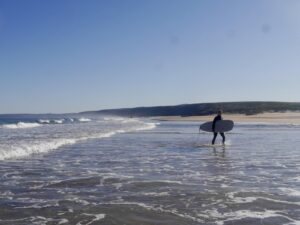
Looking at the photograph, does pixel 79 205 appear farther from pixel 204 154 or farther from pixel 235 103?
pixel 235 103

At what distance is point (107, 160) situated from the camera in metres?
16.6

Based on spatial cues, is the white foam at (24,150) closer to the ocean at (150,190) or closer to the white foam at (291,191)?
the ocean at (150,190)

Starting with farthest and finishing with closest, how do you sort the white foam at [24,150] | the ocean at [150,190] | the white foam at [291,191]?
the white foam at [24,150], the white foam at [291,191], the ocean at [150,190]

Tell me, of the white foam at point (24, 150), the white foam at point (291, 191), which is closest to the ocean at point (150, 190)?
the white foam at point (291, 191)

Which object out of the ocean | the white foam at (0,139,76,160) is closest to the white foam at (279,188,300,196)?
the ocean

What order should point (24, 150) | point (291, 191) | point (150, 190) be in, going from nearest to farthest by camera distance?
point (291, 191), point (150, 190), point (24, 150)

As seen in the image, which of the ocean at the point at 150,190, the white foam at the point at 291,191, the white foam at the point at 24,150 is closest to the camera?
the ocean at the point at 150,190

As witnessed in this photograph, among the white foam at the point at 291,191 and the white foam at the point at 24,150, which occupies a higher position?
the white foam at the point at 24,150

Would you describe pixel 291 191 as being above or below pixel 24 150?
below

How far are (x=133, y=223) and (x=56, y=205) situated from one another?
80.2 inches

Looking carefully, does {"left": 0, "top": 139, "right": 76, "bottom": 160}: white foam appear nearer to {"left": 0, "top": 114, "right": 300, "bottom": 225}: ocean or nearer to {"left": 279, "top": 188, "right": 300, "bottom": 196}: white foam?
{"left": 0, "top": 114, "right": 300, "bottom": 225}: ocean

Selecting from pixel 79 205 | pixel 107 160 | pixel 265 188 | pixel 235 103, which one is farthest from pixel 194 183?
pixel 235 103

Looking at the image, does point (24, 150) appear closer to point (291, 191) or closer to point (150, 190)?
point (150, 190)

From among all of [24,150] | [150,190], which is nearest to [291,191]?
[150,190]
